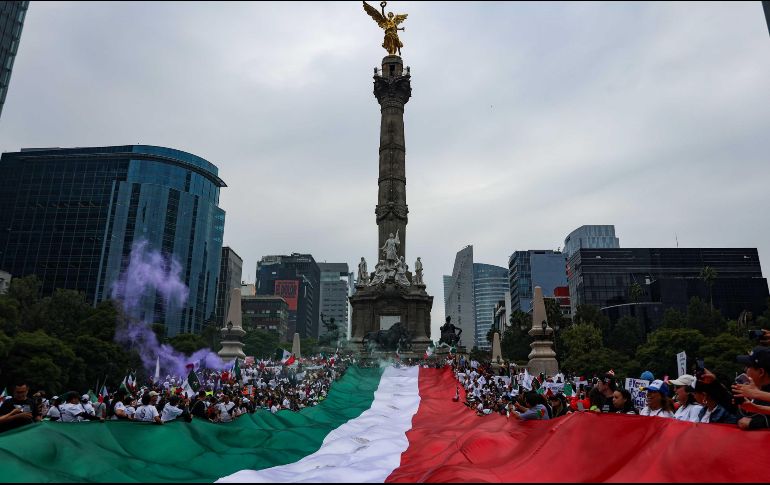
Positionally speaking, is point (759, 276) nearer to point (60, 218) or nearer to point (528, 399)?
point (528, 399)

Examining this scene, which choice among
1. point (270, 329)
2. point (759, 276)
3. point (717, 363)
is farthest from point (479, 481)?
point (270, 329)

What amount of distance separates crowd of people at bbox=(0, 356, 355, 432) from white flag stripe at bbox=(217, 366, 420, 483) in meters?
3.10

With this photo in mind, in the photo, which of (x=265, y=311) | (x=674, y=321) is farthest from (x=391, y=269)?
(x=265, y=311)

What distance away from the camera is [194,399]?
50.3 feet

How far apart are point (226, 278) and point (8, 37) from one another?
93.9 metres

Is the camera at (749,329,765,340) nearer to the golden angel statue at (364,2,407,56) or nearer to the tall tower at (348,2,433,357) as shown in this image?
the tall tower at (348,2,433,357)

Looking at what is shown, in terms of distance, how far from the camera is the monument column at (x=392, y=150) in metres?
55.3

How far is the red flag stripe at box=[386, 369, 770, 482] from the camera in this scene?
620 centimetres

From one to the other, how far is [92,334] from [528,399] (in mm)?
51506

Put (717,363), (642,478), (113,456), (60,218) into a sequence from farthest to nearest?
(60,218) → (717,363) → (113,456) → (642,478)

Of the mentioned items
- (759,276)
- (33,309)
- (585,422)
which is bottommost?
(585,422)

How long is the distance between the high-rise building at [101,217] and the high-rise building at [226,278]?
804 inches

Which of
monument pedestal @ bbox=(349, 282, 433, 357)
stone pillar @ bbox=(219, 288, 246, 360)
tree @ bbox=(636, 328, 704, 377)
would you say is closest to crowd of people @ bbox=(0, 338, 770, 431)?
stone pillar @ bbox=(219, 288, 246, 360)

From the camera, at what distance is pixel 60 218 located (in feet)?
368
